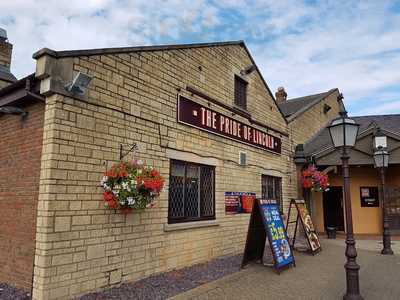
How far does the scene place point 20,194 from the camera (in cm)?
539

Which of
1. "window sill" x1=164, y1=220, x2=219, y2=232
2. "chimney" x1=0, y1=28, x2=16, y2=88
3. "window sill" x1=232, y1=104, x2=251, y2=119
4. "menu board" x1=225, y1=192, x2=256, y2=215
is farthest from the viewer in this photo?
"window sill" x1=232, y1=104, x2=251, y2=119

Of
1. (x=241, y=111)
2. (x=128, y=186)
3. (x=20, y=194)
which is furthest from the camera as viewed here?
(x=241, y=111)

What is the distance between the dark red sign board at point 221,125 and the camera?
7.68 m

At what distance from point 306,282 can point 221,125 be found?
4.30 meters

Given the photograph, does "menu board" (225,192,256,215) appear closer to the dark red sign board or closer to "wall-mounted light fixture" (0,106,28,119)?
the dark red sign board

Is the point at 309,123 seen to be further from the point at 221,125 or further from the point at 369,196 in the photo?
the point at 221,125

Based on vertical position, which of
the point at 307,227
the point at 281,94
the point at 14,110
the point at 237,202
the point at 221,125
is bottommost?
the point at 307,227

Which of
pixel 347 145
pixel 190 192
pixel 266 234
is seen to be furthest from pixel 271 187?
pixel 347 145

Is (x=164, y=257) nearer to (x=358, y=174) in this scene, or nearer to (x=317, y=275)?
(x=317, y=275)

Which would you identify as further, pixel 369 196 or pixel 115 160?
pixel 369 196

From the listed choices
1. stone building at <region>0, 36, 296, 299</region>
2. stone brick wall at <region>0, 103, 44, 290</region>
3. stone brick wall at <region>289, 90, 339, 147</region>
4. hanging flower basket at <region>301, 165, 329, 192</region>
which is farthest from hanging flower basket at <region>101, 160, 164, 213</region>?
stone brick wall at <region>289, 90, 339, 147</region>

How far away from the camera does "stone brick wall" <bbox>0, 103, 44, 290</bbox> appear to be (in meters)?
5.04

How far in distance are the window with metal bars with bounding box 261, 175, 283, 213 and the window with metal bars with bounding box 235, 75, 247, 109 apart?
8.34 feet

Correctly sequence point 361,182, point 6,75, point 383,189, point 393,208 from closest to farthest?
point 6,75, point 383,189, point 393,208, point 361,182
